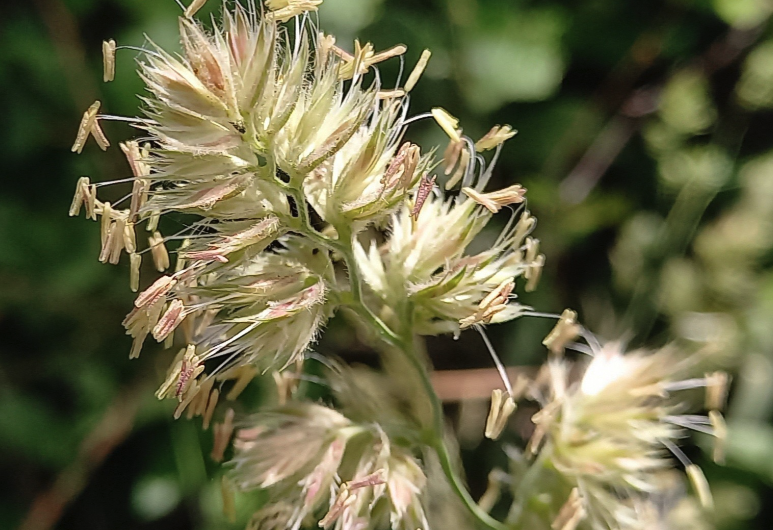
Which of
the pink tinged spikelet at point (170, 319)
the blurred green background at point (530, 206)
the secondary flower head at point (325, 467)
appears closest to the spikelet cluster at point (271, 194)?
the pink tinged spikelet at point (170, 319)

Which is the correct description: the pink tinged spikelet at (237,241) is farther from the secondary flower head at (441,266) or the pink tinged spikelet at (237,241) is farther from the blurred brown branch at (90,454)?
the blurred brown branch at (90,454)

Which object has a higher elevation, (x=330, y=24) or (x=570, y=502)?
(x=330, y=24)

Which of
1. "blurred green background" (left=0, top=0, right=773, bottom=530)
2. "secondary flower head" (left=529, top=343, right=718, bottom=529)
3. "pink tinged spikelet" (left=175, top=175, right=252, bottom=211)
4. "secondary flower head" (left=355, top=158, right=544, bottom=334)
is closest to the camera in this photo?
"pink tinged spikelet" (left=175, top=175, right=252, bottom=211)

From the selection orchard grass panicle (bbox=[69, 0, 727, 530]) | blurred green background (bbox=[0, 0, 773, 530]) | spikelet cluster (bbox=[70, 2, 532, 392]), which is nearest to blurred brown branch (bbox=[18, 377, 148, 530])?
blurred green background (bbox=[0, 0, 773, 530])

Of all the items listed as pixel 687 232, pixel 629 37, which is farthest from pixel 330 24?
pixel 687 232

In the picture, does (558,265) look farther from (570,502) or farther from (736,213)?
(570,502)

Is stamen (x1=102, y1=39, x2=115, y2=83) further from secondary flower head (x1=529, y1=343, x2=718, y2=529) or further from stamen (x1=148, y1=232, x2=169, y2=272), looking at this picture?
secondary flower head (x1=529, y1=343, x2=718, y2=529)

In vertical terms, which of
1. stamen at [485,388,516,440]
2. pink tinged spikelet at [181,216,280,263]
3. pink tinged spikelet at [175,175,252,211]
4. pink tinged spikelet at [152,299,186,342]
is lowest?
stamen at [485,388,516,440]
